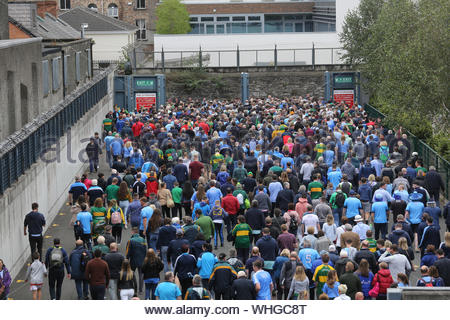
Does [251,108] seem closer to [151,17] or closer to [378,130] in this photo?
[378,130]

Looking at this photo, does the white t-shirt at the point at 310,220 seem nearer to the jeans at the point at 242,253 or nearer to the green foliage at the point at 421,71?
the jeans at the point at 242,253

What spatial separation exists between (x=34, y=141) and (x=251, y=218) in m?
6.53

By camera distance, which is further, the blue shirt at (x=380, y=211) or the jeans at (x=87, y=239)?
the blue shirt at (x=380, y=211)

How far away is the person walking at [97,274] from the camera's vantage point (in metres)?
15.7

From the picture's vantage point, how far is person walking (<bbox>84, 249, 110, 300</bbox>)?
15.7 m

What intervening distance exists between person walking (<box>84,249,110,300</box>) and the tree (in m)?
61.9

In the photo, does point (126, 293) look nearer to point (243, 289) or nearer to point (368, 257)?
point (243, 289)

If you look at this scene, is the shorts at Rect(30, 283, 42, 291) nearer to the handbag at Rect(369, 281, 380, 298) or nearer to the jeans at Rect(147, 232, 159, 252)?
the jeans at Rect(147, 232, 159, 252)

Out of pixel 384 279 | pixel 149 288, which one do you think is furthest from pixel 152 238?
pixel 384 279

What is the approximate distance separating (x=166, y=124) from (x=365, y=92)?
17.8 metres

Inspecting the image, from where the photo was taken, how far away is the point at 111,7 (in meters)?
90.6

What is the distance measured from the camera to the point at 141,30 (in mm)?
89375

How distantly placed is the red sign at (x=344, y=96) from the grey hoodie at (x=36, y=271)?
32.1m

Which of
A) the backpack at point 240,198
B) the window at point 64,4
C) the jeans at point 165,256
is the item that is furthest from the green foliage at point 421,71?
the window at point 64,4
